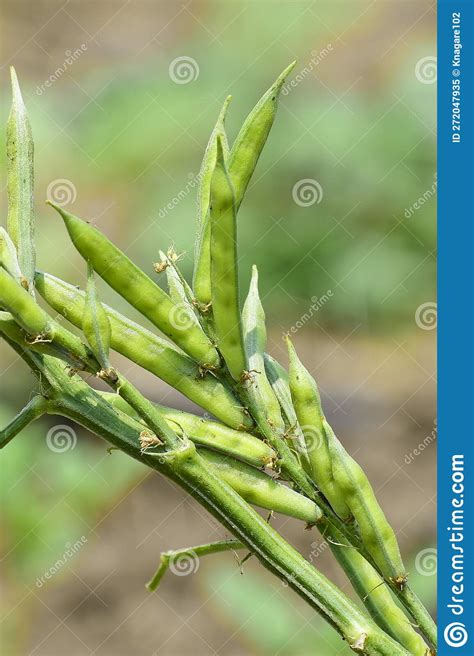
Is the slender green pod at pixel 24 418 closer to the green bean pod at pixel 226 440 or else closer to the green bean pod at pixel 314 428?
the green bean pod at pixel 226 440

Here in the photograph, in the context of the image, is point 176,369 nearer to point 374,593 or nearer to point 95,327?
point 95,327

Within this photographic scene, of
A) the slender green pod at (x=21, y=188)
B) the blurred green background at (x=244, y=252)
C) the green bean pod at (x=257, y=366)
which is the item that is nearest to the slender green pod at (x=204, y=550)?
the green bean pod at (x=257, y=366)

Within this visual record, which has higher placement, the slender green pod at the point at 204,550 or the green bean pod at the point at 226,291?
the green bean pod at the point at 226,291

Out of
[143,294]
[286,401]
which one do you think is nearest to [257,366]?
[286,401]

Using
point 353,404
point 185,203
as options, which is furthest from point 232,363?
point 185,203

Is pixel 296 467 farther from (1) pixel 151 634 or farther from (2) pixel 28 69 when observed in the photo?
(2) pixel 28 69
